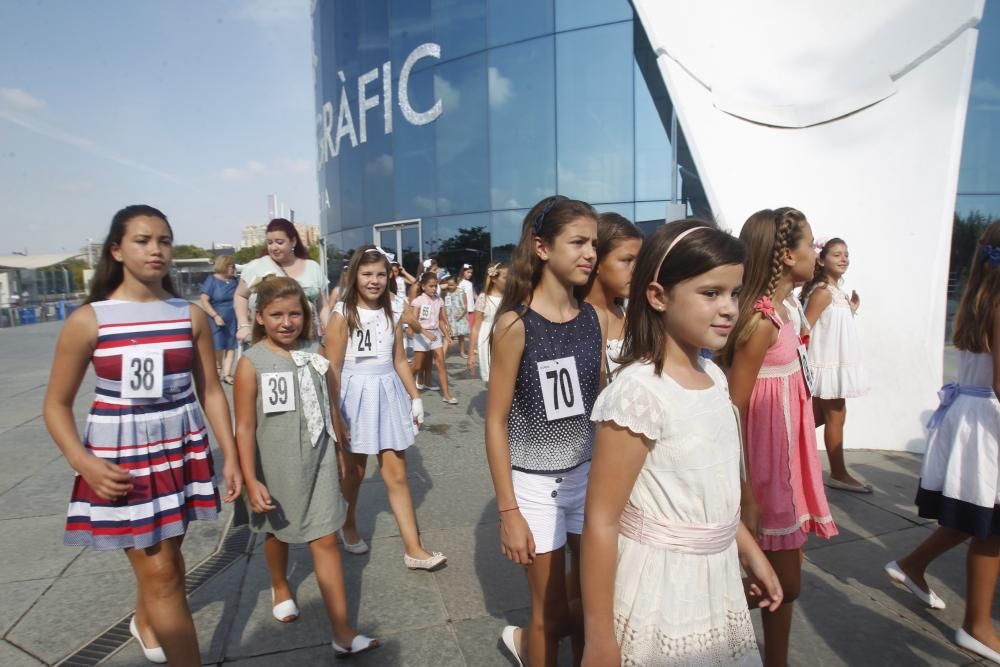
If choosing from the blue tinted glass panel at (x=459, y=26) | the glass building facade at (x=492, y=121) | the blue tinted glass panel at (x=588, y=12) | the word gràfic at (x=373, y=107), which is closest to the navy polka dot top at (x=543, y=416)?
the glass building facade at (x=492, y=121)

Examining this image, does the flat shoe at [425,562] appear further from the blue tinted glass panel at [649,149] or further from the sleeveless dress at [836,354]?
the blue tinted glass panel at [649,149]

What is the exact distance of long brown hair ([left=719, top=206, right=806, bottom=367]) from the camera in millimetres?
2336

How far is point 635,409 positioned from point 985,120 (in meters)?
16.5

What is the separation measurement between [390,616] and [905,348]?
18.0 feet

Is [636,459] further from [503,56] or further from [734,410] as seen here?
[503,56]

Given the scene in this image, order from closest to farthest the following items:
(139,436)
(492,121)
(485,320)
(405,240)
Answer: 1. (139,436)
2. (485,320)
3. (492,121)
4. (405,240)

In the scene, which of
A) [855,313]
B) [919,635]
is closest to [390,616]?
[919,635]

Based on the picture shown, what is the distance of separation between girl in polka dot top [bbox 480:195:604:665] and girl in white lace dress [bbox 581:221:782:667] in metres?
0.56

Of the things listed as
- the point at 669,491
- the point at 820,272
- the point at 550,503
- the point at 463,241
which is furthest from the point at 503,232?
the point at 669,491

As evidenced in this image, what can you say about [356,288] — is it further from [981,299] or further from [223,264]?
[223,264]

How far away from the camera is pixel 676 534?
1.60 metres

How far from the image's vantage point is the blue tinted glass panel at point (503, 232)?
15.9 m

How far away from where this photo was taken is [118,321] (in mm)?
2320

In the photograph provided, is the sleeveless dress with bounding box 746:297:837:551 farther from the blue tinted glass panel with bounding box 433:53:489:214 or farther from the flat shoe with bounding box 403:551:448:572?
the blue tinted glass panel with bounding box 433:53:489:214
